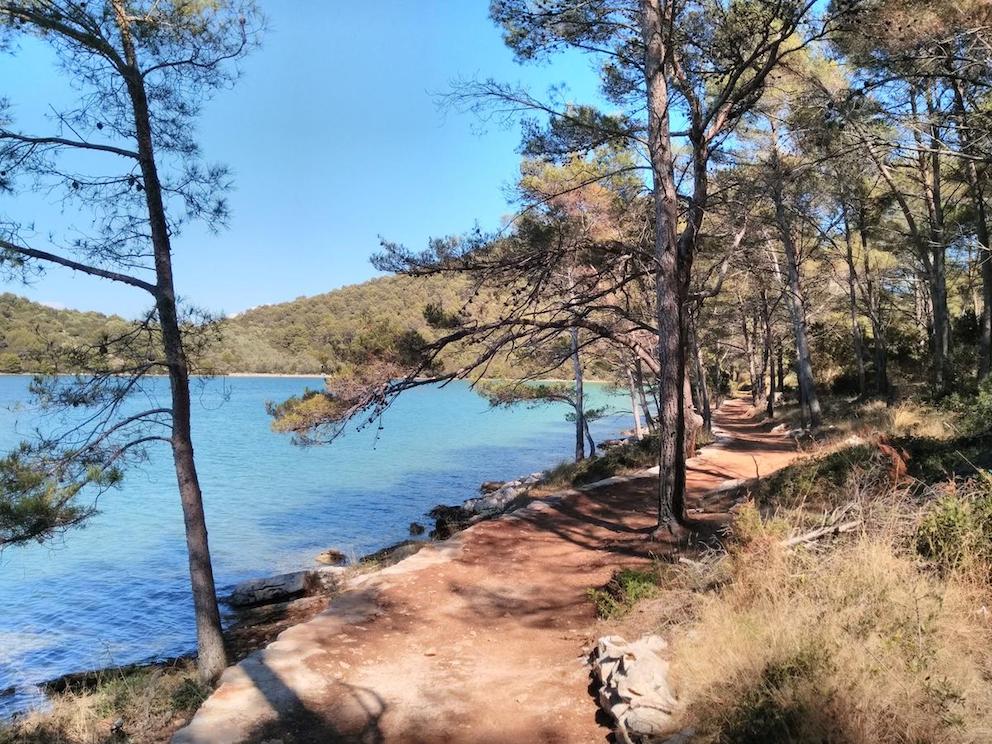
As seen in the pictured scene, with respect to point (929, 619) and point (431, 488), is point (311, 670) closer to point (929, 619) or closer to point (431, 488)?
point (929, 619)

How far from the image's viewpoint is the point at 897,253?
26125 mm

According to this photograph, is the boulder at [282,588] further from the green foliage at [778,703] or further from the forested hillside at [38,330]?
the green foliage at [778,703]

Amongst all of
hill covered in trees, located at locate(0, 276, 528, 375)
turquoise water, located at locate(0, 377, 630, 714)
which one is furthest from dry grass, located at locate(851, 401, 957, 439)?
turquoise water, located at locate(0, 377, 630, 714)

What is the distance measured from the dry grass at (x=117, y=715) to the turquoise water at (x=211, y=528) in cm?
240

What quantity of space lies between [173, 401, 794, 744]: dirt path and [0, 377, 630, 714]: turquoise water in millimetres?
3200

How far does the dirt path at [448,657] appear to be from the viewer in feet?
14.6

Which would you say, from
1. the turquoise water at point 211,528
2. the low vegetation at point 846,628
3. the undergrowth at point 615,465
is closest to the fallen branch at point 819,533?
the low vegetation at point 846,628

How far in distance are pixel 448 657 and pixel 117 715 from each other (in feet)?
13.6

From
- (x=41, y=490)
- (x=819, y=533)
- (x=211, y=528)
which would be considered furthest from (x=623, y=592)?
(x=211, y=528)

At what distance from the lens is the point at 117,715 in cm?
725

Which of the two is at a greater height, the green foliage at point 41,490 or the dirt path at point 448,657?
the green foliage at point 41,490

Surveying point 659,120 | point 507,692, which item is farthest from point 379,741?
point 659,120

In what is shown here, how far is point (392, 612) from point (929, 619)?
4.58m

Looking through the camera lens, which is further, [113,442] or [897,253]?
[897,253]
